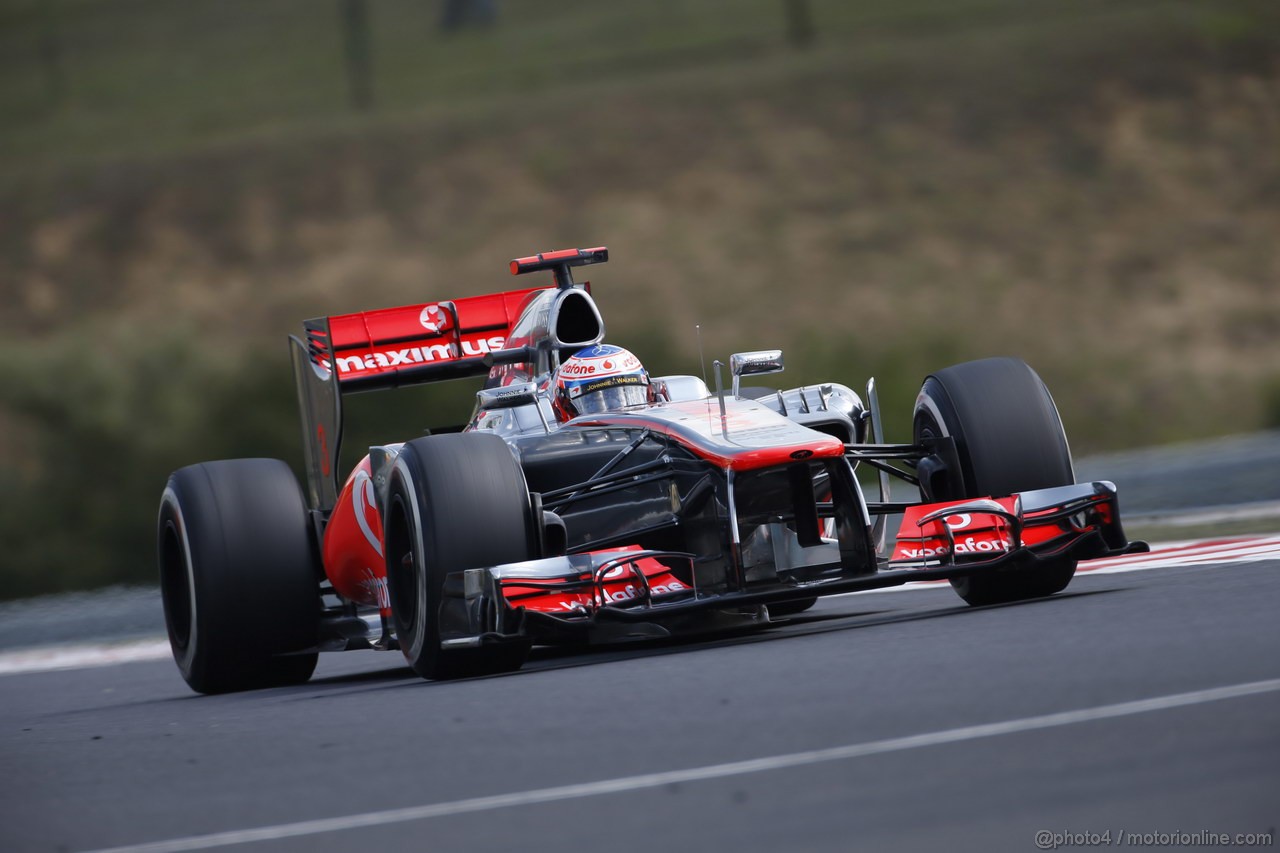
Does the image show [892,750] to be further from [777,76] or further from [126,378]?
[777,76]

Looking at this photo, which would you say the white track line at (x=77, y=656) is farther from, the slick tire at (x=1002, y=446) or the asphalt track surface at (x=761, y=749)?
the slick tire at (x=1002, y=446)

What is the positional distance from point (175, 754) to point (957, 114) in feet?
128

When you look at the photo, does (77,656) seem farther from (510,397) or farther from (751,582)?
(751,582)

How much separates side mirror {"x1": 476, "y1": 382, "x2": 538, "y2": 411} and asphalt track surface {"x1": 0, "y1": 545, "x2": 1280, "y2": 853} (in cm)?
168

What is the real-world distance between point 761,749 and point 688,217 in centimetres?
3552

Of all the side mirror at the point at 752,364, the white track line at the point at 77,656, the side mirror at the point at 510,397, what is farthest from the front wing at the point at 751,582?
the white track line at the point at 77,656

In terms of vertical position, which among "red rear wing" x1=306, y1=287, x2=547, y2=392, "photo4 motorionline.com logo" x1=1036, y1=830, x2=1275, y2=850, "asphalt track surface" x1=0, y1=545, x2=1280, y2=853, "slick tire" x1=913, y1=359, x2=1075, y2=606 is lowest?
"asphalt track surface" x1=0, y1=545, x2=1280, y2=853

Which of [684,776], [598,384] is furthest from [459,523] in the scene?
[684,776]

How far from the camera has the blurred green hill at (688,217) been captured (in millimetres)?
26531

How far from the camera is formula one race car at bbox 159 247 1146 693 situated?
7.83m

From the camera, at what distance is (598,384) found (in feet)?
31.5

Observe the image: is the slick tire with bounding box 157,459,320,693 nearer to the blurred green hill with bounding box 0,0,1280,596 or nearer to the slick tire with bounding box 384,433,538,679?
the slick tire with bounding box 384,433,538,679

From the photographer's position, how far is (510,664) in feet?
26.2

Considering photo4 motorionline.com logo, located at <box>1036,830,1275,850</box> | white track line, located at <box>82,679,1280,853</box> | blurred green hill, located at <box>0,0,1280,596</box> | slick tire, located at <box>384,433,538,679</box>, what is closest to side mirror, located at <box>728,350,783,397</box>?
slick tire, located at <box>384,433,538,679</box>
